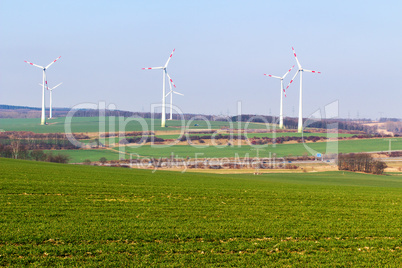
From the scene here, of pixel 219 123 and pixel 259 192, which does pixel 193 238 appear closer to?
pixel 259 192

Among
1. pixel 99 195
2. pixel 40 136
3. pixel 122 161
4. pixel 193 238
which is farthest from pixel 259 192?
pixel 40 136

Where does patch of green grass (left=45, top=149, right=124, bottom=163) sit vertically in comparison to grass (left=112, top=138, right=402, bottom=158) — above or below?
below

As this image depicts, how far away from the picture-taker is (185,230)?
527 inches

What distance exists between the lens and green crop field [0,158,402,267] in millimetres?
10688

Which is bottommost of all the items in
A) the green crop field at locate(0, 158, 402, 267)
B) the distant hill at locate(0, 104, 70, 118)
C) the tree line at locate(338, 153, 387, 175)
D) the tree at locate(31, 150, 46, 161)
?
the tree line at locate(338, 153, 387, 175)

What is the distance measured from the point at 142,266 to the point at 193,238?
2951mm

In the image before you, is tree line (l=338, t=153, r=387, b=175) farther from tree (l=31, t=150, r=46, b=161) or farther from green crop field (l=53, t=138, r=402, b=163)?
tree (l=31, t=150, r=46, b=161)

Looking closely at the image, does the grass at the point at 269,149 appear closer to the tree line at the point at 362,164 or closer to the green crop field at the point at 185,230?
the tree line at the point at 362,164

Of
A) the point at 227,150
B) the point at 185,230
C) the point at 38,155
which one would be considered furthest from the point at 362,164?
the point at 185,230

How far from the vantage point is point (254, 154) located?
75500mm

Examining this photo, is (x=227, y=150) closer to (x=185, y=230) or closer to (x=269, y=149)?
(x=269, y=149)

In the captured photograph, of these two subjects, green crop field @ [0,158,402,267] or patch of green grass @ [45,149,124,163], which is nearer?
green crop field @ [0,158,402,267]

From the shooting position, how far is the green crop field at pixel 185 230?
10.7m

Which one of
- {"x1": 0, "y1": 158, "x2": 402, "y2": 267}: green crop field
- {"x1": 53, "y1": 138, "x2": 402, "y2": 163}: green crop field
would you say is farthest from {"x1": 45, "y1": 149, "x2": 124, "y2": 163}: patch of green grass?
{"x1": 0, "y1": 158, "x2": 402, "y2": 267}: green crop field
